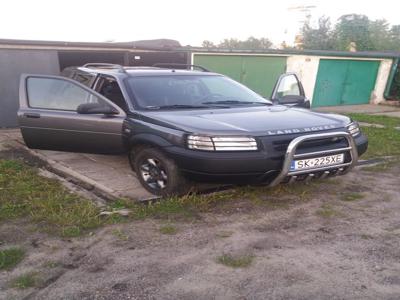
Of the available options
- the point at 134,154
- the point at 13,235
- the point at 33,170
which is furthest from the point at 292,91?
the point at 13,235

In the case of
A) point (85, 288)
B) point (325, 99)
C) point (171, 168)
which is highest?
point (171, 168)

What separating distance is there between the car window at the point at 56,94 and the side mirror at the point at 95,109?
223mm

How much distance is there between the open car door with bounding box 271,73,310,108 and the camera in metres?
5.71

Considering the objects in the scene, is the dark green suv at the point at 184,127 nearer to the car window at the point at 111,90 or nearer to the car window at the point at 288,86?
the car window at the point at 111,90

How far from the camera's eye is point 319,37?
32281mm

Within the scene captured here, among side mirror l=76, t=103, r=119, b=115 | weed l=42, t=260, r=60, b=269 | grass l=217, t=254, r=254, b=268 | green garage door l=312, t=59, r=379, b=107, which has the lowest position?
green garage door l=312, t=59, r=379, b=107

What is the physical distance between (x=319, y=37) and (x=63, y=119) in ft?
101

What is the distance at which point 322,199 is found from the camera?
4.54 m

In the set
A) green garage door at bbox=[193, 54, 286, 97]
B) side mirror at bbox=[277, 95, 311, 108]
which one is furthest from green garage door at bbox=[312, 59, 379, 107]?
side mirror at bbox=[277, 95, 311, 108]

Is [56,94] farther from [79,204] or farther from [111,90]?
[79,204]

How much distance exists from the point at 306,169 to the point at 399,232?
3.40 ft

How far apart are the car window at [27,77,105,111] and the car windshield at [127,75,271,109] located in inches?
24.2

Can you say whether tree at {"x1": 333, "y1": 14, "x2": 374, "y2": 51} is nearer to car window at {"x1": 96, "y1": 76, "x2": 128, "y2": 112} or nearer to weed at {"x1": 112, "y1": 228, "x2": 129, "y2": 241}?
car window at {"x1": 96, "y1": 76, "x2": 128, "y2": 112}

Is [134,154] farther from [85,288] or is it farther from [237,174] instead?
[85,288]
